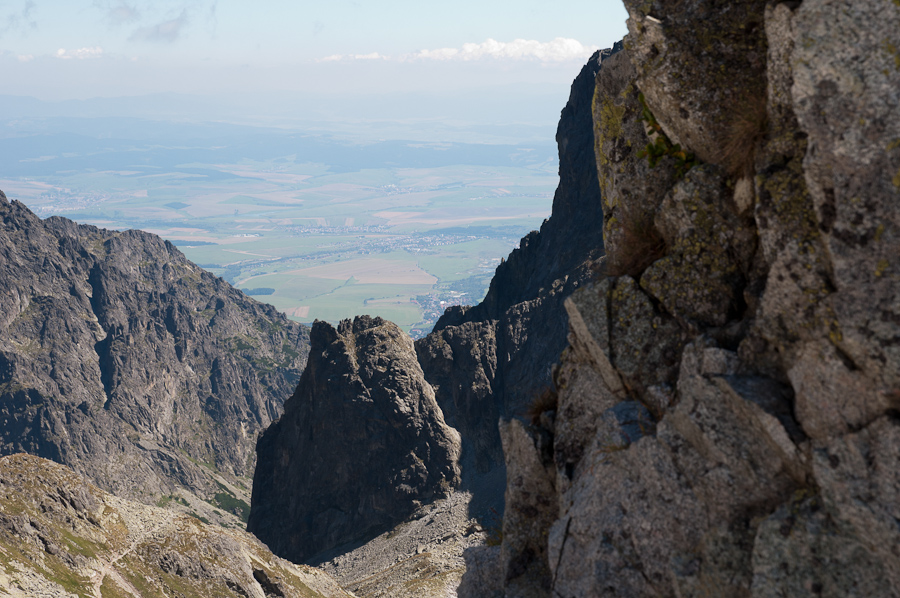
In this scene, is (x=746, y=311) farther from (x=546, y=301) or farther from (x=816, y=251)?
(x=546, y=301)

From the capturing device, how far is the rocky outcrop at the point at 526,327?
142200mm

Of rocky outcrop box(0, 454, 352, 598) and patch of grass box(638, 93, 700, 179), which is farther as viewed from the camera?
rocky outcrop box(0, 454, 352, 598)

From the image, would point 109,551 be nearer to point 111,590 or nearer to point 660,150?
point 111,590

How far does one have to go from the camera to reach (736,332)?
11.6m

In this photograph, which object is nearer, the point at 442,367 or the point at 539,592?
the point at 539,592

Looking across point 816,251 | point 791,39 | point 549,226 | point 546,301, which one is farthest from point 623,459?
point 549,226

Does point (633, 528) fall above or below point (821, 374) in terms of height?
below

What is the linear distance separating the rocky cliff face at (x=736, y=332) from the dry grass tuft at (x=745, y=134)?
0.04 m

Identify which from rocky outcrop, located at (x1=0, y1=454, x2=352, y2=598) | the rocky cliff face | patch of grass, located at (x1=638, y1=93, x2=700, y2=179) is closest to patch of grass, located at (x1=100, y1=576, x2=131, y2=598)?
Result: rocky outcrop, located at (x1=0, y1=454, x2=352, y2=598)

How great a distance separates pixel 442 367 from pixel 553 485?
460 ft

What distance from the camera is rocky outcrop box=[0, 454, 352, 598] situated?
61.3 meters

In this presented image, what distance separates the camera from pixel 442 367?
15525cm

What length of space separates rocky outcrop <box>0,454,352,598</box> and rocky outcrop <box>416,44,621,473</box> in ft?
226

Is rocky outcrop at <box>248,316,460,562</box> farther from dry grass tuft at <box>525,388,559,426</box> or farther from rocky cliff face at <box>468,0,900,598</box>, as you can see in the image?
rocky cliff face at <box>468,0,900,598</box>
